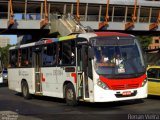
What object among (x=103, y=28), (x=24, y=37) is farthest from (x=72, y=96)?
(x=24, y=37)

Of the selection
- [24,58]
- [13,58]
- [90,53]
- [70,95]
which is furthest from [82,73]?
[13,58]

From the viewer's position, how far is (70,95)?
16.5m

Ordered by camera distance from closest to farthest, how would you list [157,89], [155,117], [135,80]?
[155,117] → [135,80] → [157,89]

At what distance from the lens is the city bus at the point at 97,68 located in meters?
14.9

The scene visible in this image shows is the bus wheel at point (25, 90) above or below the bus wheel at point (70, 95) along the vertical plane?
A: below

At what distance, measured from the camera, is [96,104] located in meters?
17.1

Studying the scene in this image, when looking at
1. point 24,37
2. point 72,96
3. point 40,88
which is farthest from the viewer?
point 24,37

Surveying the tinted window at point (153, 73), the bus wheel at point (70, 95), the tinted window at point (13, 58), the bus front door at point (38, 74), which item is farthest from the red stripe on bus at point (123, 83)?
the tinted window at point (13, 58)

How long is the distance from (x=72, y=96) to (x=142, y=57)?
295 centimetres

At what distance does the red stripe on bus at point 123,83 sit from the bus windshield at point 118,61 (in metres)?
0.14

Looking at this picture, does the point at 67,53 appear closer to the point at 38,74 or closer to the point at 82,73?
the point at 82,73

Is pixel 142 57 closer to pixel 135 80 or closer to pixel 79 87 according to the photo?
pixel 135 80

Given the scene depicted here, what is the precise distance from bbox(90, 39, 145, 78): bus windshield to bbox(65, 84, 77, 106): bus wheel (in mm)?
1826

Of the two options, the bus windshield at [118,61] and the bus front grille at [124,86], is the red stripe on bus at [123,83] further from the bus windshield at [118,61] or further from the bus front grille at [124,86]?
the bus windshield at [118,61]
